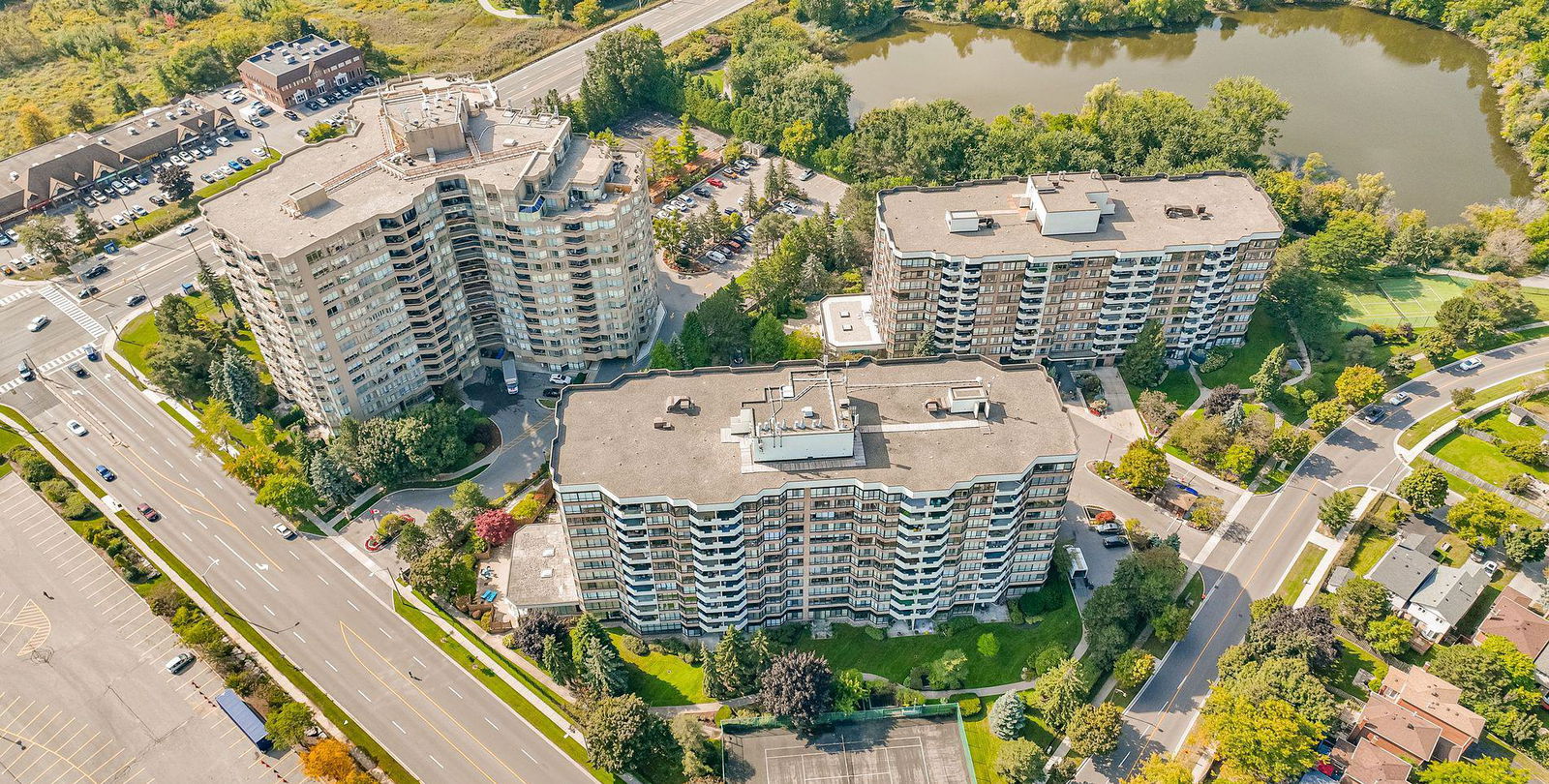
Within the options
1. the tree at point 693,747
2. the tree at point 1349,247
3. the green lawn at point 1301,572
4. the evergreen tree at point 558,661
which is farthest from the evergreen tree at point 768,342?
the tree at point 1349,247

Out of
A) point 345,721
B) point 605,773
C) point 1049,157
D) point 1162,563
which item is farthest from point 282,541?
point 1049,157

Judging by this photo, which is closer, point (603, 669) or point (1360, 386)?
point (603, 669)

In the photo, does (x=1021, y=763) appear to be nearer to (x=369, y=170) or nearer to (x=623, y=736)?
(x=623, y=736)

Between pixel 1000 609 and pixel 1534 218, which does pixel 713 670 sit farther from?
pixel 1534 218

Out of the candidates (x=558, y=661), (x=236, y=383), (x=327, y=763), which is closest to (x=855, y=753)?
(x=558, y=661)

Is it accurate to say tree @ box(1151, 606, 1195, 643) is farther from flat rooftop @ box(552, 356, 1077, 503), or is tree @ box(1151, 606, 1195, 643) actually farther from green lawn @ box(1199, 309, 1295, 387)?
green lawn @ box(1199, 309, 1295, 387)

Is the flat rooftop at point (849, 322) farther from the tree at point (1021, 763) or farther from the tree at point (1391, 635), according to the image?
the tree at point (1391, 635)
